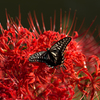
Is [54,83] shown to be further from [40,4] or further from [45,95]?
[40,4]

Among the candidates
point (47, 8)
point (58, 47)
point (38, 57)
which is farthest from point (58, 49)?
point (47, 8)

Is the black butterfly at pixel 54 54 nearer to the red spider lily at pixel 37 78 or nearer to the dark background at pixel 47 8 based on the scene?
the red spider lily at pixel 37 78

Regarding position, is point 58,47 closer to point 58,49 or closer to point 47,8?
point 58,49

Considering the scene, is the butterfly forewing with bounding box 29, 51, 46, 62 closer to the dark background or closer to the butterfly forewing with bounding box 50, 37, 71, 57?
the butterfly forewing with bounding box 50, 37, 71, 57

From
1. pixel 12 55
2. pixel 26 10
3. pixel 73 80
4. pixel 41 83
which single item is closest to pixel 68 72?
pixel 73 80

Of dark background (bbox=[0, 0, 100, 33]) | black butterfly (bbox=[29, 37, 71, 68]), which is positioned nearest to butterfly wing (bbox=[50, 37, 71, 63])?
black butterfly (bbox=[29, 37, 71, 68])

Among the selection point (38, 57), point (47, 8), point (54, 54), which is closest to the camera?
point (38, 57)

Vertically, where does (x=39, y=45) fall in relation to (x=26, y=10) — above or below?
below

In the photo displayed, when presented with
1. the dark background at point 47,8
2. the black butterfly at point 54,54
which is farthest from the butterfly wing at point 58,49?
the dark background at point 47,8
